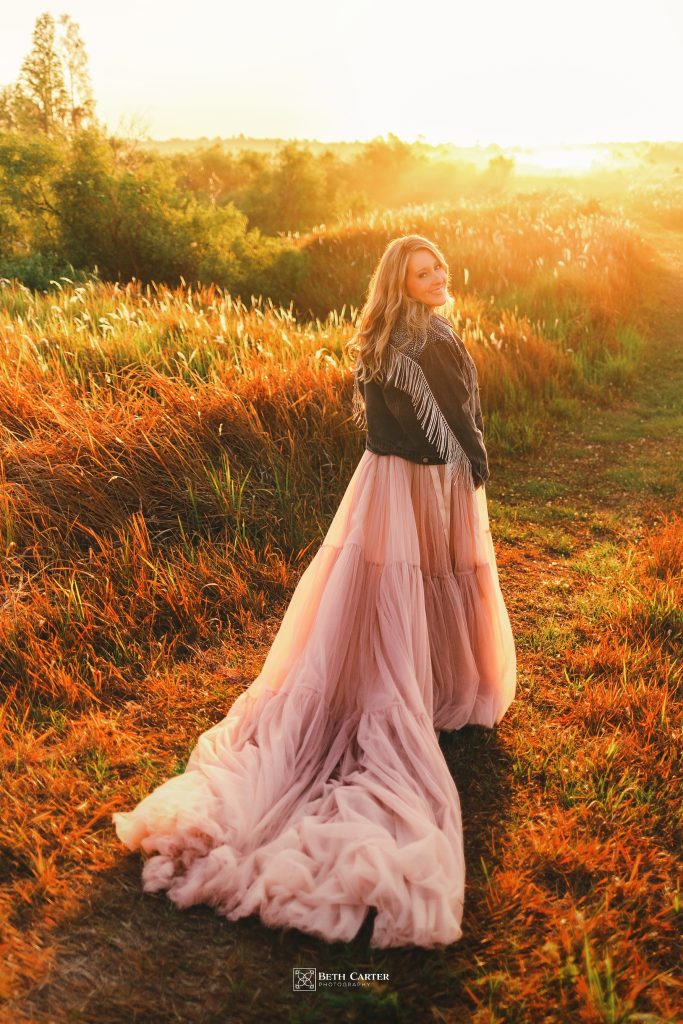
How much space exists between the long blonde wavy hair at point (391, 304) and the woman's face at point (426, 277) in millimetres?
21

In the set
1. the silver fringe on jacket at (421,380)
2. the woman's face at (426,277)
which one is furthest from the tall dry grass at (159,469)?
the woman's face at (426,277)

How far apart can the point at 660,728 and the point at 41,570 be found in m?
3.49

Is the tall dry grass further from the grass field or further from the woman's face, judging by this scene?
the woman's face

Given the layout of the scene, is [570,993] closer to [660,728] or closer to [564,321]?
[660,728]

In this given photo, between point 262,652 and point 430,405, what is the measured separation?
191 cm

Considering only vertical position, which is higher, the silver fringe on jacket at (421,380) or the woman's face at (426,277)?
the woman's face at (426,277)

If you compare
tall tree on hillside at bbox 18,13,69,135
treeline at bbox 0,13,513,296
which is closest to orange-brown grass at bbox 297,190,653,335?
treeline at bbox 0,13,513,296

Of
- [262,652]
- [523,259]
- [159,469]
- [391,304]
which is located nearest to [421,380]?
[391,304]

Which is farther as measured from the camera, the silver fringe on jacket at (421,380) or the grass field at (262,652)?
the silver fringe on jacket at (421,380)

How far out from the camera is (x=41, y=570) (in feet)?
14.9

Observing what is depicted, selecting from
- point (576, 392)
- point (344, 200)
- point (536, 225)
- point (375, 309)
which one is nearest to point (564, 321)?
point (576, 392)

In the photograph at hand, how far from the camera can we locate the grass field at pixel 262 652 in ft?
7.98

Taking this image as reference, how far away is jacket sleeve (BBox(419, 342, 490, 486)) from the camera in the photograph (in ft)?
10.4

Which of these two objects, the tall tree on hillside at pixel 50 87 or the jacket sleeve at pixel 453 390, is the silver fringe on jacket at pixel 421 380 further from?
the tall tree on hillside at pixel 50 87
